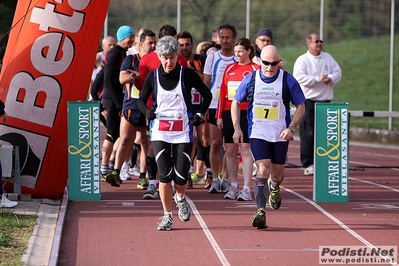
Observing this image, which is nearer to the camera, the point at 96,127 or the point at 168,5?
the point at 96,127

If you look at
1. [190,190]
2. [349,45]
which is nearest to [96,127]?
[190,190]

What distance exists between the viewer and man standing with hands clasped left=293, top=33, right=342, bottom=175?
16.0 meters

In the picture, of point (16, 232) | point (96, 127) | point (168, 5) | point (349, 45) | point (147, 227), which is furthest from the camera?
point (349, 45)

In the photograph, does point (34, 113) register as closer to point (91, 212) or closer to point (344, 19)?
point (91, 212)

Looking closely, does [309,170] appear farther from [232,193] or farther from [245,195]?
[245,195]

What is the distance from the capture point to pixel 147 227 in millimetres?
10086

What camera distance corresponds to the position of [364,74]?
26.5 meters

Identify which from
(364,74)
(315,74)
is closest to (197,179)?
(315,74)

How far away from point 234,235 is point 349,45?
53.4 ft

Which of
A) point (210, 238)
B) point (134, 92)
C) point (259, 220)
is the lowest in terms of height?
point (210, 238)

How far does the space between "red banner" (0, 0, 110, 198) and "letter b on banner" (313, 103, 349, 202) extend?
3110 millimetres

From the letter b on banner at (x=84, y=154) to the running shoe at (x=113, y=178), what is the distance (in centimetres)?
107

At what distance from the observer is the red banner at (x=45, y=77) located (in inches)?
470

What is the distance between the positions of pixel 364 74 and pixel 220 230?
17361mm
